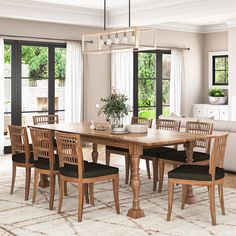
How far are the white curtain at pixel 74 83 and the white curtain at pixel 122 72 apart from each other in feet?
2.81

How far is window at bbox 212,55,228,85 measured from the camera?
11680 millimetres

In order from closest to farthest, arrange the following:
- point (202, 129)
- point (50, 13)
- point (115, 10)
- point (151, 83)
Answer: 1. point (202, 129)
2. point (50, 13)
3. point (115, 10)
4. point (151, 83)

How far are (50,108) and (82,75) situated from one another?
38.7 inches

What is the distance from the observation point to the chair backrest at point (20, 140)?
17.5 ft

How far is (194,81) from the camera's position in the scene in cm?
1191

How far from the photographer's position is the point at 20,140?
18.1ft

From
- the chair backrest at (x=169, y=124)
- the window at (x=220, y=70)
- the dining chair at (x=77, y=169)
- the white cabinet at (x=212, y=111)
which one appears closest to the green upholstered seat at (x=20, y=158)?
the dining chair at (x=77, y=169)

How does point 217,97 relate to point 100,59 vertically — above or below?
below

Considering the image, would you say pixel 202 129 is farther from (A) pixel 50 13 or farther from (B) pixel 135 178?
(A) pixel 50 13

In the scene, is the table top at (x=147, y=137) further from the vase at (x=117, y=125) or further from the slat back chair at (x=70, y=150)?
the slat back chair at (x=70, y=150)

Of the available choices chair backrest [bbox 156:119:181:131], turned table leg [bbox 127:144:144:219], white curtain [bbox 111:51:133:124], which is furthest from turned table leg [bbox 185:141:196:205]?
white curtain [bbox 111:51:133:124]

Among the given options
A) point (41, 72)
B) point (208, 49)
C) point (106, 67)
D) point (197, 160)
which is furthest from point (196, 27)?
point (197, 160)

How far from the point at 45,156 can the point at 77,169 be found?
61 centimetres

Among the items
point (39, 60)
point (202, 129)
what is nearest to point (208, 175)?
point (202, 129)
